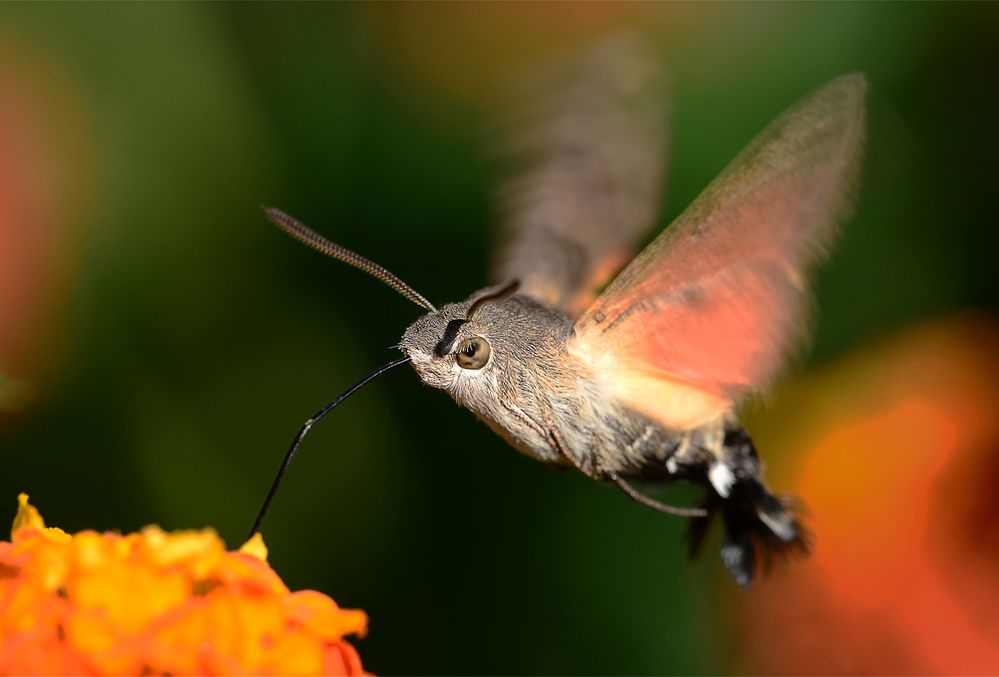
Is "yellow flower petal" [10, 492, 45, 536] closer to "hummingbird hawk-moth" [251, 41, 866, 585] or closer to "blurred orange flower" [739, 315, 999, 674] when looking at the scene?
"hummingbird hawk-moth" [251, 41, 866, 585]

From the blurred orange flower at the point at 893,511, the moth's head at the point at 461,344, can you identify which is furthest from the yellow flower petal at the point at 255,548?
the blurred orange flower at the point at 893,511

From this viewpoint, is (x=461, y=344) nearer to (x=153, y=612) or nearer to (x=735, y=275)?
(x=735, y=275)

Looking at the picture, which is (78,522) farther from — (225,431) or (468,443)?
(468,443)

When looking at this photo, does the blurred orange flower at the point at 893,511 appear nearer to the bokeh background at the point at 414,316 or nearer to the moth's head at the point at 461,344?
the bokeh background at the point at 414,316

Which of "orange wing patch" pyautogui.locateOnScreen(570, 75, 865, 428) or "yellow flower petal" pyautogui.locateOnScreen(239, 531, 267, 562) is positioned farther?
"orange wing patch" pyautogui.locateOnScreen(570, 75, 865, 428)

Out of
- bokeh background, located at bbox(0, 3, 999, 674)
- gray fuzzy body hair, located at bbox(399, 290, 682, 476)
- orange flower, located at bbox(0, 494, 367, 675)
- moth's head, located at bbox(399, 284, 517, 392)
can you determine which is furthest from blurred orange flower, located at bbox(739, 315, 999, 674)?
orange flower, located at bbox(0, 494, 367, 675)

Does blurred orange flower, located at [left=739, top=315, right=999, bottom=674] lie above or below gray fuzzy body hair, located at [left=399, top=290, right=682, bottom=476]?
below

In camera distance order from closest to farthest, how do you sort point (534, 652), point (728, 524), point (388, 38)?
point (728, 524) → point (534, 652) → point (388, 38)

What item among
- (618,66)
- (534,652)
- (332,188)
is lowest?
(534,652)

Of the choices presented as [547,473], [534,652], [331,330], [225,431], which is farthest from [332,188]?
[534,652]
